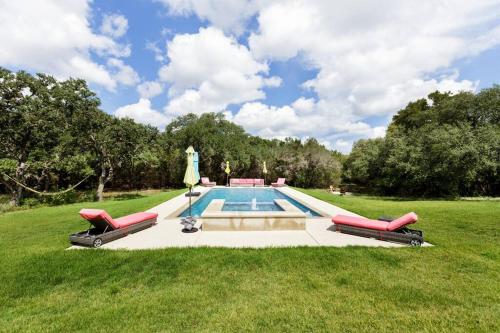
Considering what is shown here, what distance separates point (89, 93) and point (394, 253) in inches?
728

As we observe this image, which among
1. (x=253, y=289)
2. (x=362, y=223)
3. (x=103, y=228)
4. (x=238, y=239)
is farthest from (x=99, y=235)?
(x=362, y=223)

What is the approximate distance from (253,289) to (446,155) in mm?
20061

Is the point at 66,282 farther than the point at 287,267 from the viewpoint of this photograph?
No

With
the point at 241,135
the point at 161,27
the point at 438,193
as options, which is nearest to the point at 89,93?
the point at 161,27

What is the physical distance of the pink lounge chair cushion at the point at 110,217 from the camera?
5.47m

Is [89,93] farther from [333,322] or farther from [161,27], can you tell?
[333,322]

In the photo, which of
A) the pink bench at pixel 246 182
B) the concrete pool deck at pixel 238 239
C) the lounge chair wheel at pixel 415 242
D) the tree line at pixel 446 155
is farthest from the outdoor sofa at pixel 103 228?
the tree line at pixel 446 155

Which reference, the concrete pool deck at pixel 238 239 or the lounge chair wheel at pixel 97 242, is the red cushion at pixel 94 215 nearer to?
the lounge chair wheel at pixel 97 242

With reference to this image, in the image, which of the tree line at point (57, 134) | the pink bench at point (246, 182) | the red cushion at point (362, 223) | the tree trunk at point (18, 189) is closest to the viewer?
the red cushion at point (362, 223)

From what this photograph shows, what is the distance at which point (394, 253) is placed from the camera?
4.93 meters

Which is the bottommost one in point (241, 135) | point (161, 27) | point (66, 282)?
point (66, 282)

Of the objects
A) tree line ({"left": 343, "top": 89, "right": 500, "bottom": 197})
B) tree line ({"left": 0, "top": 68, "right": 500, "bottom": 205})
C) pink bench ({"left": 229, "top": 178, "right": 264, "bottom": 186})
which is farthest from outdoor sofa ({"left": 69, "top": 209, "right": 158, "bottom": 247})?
tree line ({"left": 343, "top": 89, "right": 500, "bottom": 197})

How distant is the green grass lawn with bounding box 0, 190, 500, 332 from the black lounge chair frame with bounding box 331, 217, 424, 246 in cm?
37

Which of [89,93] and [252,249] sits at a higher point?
[89,93]
